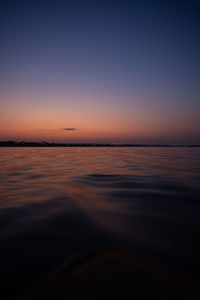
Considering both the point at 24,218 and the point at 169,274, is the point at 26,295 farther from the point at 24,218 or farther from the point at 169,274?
the point at 24,218

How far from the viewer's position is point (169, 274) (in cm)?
125

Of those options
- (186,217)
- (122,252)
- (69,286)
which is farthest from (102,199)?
(69,286)

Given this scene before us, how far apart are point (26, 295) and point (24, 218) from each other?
4.87ft

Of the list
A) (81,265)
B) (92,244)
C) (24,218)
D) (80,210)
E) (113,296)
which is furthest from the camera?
(80,210)

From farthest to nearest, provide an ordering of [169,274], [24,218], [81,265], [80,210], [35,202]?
[35,202] → [80,210] → [24,218] → [81,265] → [169,274]

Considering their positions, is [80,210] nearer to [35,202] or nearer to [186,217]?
[35,202]

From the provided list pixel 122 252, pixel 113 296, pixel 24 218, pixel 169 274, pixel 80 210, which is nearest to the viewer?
pixel 113 296

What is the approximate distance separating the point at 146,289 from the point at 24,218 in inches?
77.8

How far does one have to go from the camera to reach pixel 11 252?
159 cm

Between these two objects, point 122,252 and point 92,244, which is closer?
point 122,252

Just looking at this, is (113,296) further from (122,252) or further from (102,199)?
(102,199)

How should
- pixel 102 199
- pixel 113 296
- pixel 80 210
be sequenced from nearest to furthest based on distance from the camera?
pixel 113 296 < pixel 80 210 < pixel 102 199

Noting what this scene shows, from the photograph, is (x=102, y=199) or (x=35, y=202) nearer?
(x=35, y=202)

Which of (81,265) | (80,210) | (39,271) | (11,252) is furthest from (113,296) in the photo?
(80,210)
